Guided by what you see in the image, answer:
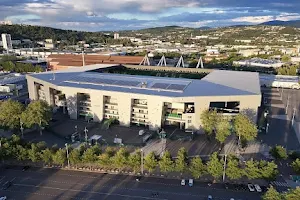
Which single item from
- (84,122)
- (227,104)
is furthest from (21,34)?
(227,104)

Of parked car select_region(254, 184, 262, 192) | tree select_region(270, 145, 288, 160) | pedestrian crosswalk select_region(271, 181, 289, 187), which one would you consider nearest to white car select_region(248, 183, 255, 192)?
parked car select_region(254, 184, 262, 192)

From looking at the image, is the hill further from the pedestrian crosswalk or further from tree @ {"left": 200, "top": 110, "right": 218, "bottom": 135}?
the pedestrian crosswalk

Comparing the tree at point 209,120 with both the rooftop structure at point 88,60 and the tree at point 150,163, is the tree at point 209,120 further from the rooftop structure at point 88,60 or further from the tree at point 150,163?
the rooftop structure at point 88,60

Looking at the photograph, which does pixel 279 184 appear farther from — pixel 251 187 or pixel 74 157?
pixel 74 157

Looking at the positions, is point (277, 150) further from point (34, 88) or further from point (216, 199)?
point (34, 88)

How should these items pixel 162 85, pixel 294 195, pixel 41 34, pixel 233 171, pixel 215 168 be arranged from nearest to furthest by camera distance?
pixel 294 195 < pixel 233 171 < pixel 215 168 < pixel 162 85 < pixel 41 34

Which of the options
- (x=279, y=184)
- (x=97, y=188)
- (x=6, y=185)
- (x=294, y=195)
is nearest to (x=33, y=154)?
(x=6, y=185)
